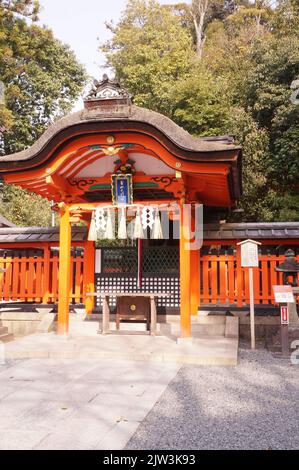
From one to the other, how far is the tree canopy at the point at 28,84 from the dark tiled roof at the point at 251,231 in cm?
1789

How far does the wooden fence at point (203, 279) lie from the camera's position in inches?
349

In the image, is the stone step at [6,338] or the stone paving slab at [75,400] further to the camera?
the stone step at [6,338]

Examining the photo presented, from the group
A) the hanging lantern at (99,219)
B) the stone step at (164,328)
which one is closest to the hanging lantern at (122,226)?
the hanging lantern at (99,219)

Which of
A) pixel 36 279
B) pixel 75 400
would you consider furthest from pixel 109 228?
pixel 75 400

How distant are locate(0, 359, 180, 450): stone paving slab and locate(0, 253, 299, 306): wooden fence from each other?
3241 mm

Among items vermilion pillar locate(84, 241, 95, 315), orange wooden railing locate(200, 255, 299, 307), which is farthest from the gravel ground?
vermilion pillar locate(84, 241, 95, 315)

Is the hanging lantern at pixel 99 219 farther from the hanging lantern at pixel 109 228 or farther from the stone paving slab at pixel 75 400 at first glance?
A: the stone paving slab at pixel 75 400

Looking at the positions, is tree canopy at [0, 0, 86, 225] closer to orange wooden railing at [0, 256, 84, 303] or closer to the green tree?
the green tree

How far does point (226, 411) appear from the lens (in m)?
4.18

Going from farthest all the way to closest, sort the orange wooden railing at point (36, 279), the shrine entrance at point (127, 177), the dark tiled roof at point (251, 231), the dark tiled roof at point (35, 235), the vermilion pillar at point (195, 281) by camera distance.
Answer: the dark tiled roof at point (35, 235) → the orange wooden railing at point (36, 279) → the dark tiled roof at point (251, 231) → the vermilion pillar at point (195, 281) → the shrine entrance at point (127, 177)

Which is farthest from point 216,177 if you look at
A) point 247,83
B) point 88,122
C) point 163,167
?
point 247,83

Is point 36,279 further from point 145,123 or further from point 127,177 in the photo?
point 145,123

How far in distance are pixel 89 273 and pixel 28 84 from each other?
2333 cm

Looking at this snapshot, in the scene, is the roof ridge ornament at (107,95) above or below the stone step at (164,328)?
above
